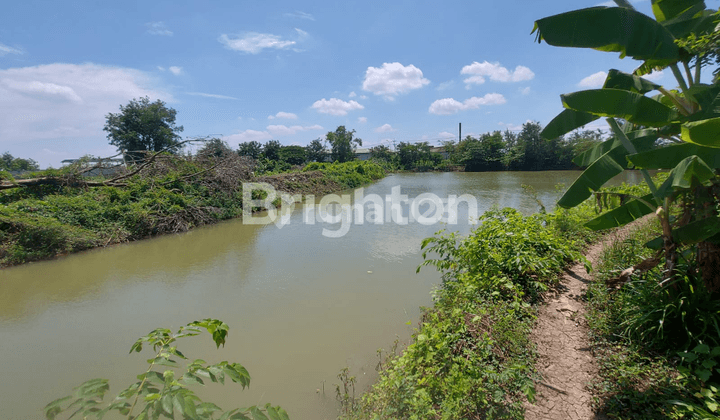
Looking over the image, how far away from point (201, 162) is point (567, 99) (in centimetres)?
1232

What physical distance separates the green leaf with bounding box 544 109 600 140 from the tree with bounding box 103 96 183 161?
29572 millimetres

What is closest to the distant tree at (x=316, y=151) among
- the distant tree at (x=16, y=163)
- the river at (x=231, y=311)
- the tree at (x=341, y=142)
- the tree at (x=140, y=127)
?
the tree at (x=341, y=142)

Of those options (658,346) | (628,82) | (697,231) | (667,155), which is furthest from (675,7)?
(658,346)

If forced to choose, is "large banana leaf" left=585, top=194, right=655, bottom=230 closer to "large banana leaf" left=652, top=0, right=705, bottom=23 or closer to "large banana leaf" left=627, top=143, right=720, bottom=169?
"large banana leaf" left=627, top=143, right=720, bottom=169

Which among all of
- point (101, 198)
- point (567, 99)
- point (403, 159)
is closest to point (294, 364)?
point (567, 99)

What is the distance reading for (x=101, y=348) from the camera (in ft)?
11.6

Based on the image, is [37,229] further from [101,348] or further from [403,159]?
[403,159]

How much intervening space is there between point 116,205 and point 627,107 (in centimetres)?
1052

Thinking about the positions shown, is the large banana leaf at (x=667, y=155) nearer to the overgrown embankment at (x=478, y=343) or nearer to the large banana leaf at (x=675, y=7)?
the large banana leaf at (x=675, y=7)

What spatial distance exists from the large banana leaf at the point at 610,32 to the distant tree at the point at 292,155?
27.5 metres

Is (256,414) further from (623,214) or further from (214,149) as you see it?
(214,149)

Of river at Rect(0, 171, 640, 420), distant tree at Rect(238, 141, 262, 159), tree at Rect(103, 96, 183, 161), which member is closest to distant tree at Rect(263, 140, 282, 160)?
distant tree at Rect(238, 141, 262, 159)

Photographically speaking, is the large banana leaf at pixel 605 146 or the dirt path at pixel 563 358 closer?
the dirt path at pixel 563 358

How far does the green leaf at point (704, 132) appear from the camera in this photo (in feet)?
6.15
